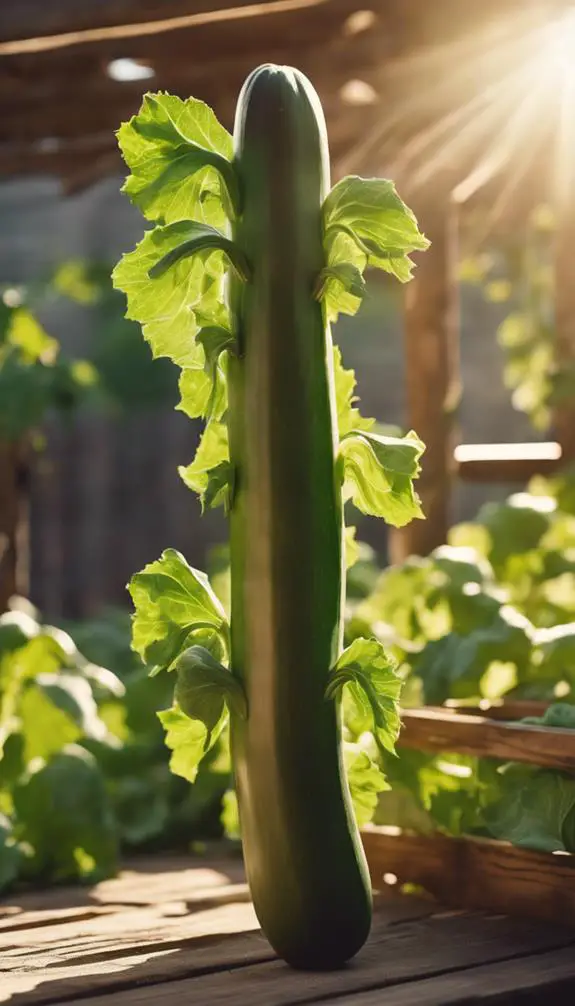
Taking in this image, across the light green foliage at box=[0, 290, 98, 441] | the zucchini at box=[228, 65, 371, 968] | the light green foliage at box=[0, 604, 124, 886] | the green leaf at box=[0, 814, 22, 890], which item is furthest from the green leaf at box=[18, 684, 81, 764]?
the light green foliage at box=[0, 290, 98, 441]

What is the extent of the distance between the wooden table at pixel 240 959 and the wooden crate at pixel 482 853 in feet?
0.13

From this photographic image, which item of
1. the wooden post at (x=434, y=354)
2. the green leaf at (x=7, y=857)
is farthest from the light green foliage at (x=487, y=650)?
the wooden post at (x=434, y=354)

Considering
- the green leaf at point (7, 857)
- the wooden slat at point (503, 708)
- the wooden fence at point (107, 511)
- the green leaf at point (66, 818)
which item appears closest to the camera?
the wooden slat at point (503, 708)

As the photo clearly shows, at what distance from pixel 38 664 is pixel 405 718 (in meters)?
1.02

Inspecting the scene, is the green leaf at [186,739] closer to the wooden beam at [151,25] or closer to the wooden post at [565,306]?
the wooden beam at [151,25]

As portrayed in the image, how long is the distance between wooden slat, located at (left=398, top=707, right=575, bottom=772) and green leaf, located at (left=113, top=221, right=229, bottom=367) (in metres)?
0.75

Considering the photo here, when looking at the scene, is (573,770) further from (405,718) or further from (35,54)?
(35,54)

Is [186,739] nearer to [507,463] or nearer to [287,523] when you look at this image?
[287,523]

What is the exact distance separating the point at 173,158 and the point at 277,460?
38 cm

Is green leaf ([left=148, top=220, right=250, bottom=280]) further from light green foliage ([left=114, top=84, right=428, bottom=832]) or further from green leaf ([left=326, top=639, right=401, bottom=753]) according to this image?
green leaf ([left=326, top=639, right=401, bottom=753])

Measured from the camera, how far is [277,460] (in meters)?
1.88

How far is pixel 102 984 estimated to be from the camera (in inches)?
75.9

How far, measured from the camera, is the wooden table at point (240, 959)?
6.11 feet

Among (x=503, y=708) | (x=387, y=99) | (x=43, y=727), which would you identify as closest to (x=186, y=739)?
(x=503, y=708)
